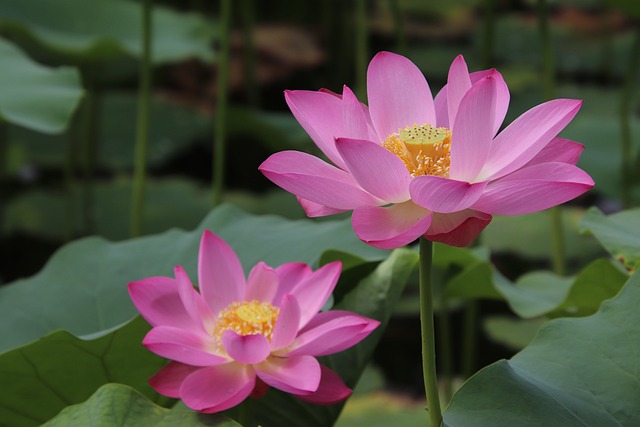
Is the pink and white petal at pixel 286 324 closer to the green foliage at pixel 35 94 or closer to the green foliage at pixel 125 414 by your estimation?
the green foliage at pixel 125 414

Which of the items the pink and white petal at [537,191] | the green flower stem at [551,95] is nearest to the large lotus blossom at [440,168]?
the pink and white petal at [537,191]

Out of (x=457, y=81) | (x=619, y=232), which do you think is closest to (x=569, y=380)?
(x=457, y=81)

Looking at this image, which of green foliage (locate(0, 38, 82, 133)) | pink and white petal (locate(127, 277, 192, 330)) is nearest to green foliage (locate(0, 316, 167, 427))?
pink and white petal (locate(127, 277, 192, 330))

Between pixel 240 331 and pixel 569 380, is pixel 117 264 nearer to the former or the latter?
pixel 240 331

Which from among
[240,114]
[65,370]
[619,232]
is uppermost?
[619,232]

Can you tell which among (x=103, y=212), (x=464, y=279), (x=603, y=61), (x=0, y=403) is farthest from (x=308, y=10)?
(x=0, y=403)
